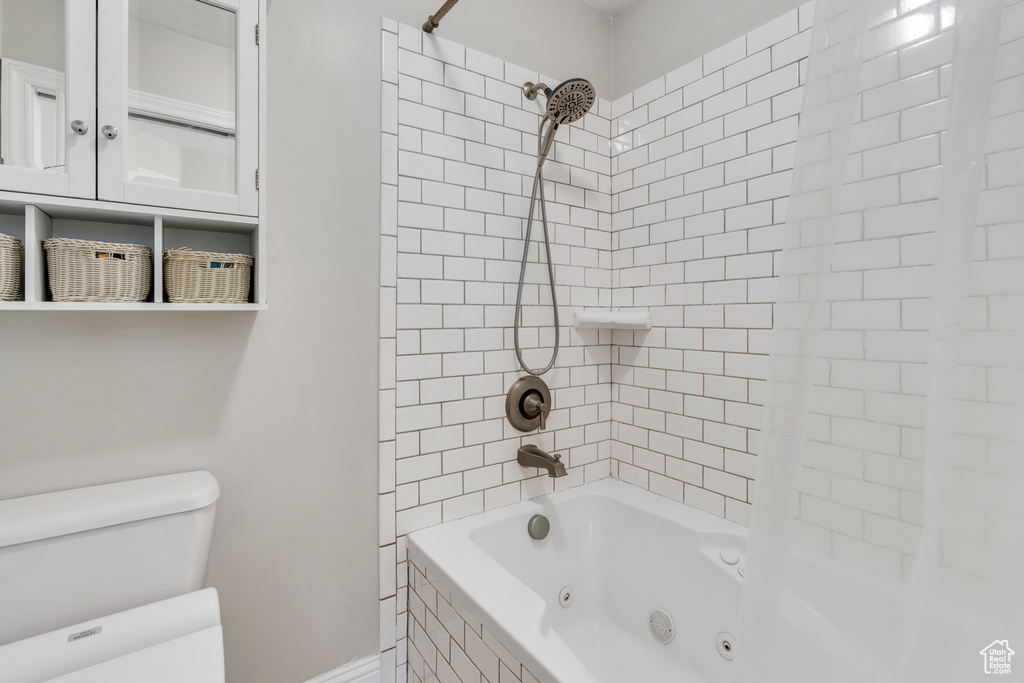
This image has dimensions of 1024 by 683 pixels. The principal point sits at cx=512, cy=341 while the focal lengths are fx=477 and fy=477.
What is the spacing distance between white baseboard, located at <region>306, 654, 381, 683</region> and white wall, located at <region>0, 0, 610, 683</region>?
3 centimetres

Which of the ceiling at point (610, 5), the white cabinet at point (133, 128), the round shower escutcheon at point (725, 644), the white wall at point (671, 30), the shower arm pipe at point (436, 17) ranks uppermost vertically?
the ceiling at point (610, 5)

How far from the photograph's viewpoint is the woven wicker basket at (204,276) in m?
1.06

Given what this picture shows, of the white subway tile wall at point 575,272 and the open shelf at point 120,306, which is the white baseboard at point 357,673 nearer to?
the white subway tile wall at point 575,272

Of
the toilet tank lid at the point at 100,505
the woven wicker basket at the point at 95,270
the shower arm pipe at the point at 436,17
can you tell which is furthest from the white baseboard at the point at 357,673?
the shower arm pipe at the point at 436,17

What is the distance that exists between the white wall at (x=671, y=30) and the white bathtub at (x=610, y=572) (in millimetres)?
1583

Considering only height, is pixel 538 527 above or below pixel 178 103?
below

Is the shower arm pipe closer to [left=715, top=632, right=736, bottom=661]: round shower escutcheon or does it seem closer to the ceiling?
the ceiling

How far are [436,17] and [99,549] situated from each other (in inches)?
63.0

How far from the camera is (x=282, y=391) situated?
130 cm

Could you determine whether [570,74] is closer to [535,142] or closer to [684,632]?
[535,142]

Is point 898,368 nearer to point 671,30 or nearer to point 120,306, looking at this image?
point 120,306

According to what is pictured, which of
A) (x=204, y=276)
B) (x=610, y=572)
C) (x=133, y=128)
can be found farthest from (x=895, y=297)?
(x=610, y=572)

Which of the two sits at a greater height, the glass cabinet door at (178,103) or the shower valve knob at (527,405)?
the glass cabinet door at (178,103)

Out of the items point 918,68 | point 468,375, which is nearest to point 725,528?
point 468,375
